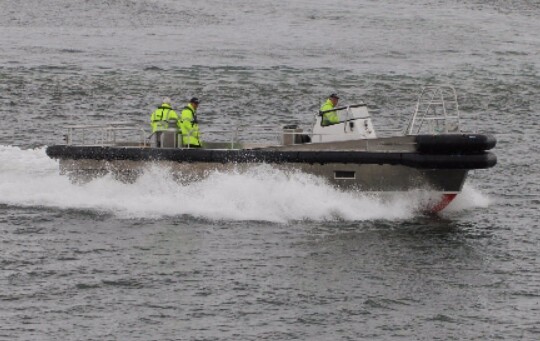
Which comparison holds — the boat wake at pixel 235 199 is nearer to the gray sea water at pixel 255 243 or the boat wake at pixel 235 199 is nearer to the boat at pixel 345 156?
the gray sea water at pixel 255 243

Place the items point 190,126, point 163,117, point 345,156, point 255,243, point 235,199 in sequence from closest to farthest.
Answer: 1. point 255,243
2. point 345,156
3. point 235,199
4. point 190,126
5. point 163,117

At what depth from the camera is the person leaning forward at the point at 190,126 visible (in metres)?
24.4

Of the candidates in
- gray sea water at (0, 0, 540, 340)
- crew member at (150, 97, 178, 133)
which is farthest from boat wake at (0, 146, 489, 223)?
crew member at (150, 97, 178, 133)

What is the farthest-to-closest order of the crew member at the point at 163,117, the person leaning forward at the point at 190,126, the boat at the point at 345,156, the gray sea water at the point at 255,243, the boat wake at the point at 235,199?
1. the crew member at the point at 163,117
2. the person leaning forward at the point at 190,126
3. the boat wake at the point at 235,199
4. the boat at the point at 345,156
5. the gray sea water at the point at 255,243

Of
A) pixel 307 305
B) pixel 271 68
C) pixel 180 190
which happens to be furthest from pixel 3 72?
pixel 307 305

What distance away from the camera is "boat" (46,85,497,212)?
22812 millimetres

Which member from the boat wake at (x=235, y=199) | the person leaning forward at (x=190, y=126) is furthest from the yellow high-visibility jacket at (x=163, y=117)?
the boat wake at (x=235, y=199)

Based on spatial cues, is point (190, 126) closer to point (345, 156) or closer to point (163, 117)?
point (163, 117)

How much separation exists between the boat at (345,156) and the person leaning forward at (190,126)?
186 millimetres

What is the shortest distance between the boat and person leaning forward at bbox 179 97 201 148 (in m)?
0.19

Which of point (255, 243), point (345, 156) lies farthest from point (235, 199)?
point (345, 156)

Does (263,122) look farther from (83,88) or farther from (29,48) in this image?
(29,48)

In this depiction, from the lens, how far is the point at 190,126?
964 inches

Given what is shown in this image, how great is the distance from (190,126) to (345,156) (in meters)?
3.32
